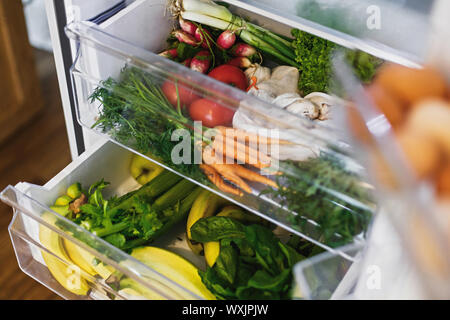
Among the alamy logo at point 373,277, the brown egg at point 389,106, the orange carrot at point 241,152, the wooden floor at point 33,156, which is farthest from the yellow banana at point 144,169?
the brown egg at point 389,106

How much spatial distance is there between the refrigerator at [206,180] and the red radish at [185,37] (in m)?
0.04

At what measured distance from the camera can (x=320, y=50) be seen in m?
0.98

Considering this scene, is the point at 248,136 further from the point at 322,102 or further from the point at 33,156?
the point at 33,156

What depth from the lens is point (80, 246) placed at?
911mm

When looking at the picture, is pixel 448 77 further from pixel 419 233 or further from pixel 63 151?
pixel 63 151

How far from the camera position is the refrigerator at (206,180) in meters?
0.73

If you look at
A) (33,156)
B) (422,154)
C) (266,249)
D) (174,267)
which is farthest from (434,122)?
(33,156)

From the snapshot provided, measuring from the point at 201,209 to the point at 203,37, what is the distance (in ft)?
1.18

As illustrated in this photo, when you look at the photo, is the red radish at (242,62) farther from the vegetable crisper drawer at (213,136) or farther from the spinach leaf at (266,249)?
the spinach leaf at (266,249)

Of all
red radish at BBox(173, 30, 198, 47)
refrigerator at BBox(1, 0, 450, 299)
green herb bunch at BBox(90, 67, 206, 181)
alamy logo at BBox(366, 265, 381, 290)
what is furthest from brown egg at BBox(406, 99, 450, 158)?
red radish at BBox(173, 30, 198, 47)

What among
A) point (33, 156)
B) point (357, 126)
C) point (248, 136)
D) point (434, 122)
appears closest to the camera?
point (434, 122)

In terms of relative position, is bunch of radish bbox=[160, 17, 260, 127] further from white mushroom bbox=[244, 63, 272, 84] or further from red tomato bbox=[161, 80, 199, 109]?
red tomato bbox=[161, 80, 199, 109]
